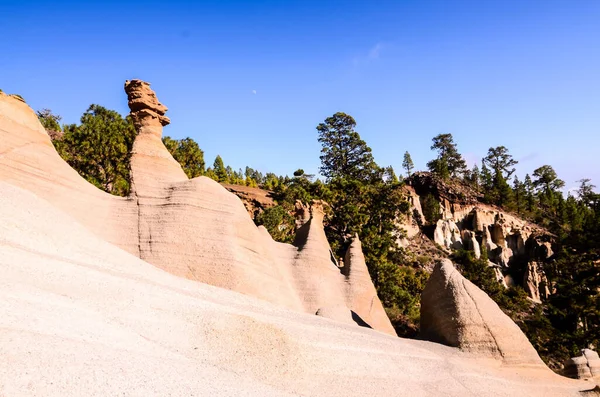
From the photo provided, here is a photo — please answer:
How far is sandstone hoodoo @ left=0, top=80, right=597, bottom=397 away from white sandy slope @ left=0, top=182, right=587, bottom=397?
3cm

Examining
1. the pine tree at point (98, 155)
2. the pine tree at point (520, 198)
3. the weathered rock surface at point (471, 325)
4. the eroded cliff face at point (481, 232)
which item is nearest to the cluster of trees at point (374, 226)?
the pine tree at point (98, 155)

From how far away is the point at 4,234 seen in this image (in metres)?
7.68

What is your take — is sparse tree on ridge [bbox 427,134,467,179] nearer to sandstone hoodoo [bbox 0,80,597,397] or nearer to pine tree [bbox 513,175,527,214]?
pine tree [bbox 513,175,527,214]

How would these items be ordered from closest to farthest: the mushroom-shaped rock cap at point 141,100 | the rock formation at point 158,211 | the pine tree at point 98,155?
1. the rock formation at point 158,211
2. the mushroom-shaped rock cap at point 141,100
3. the pine tree at point 98,155

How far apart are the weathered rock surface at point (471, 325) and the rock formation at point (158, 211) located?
4.56 meters

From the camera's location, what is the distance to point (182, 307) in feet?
23.6

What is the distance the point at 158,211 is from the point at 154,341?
7429 mm

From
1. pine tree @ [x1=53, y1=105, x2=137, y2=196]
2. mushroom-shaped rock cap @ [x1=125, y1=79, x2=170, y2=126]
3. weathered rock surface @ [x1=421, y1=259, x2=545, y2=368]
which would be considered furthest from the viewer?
pine tree @ [x1=53, y1=105, x2=137, y2=196]

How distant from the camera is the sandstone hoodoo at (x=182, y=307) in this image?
15.6ft

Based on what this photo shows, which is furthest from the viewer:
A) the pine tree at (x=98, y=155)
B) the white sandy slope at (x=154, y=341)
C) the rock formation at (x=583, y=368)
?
the pine tree at (x=98, y=155)

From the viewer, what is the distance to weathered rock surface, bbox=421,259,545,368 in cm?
1211

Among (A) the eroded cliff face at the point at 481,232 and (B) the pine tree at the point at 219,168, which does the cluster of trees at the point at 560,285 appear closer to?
(A) the eroded cliff face at the point at 481,232

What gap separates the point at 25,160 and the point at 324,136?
153 ft

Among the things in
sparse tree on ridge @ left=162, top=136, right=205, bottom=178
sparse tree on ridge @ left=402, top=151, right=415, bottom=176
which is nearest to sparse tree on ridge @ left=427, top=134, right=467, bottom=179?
sparse tree on ridge @ left=402, top=151, right=415, bottom=176
